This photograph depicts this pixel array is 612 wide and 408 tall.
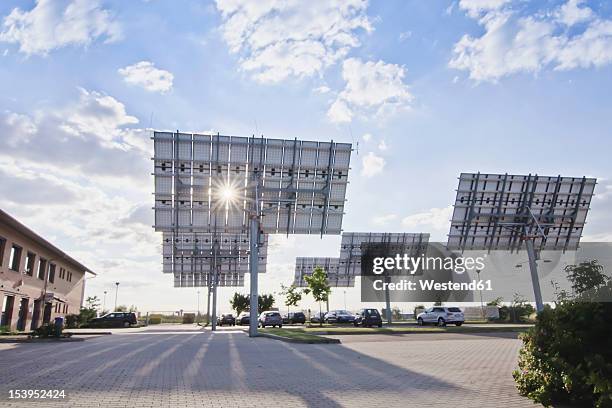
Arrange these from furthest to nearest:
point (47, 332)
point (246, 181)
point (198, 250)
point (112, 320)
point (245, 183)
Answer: point (112, 320) < point (198, 250) < point (245, 183) < point (246, 181) < point (47, 332)

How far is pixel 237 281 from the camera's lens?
54469 mm

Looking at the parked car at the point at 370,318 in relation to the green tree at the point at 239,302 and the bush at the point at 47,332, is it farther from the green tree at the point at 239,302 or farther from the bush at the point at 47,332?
the green tree at the point at 239,302

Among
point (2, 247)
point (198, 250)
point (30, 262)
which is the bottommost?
point (30, 262)

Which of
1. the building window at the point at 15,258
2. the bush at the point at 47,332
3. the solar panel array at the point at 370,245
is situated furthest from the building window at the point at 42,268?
the solar panel array at the point at 370,245

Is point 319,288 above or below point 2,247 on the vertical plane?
below

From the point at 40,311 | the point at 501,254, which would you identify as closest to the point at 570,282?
the point at 501,254

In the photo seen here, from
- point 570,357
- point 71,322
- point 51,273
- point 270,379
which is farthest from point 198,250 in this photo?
point 570,357

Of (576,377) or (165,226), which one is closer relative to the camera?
(576,377)

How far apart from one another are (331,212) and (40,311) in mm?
29403

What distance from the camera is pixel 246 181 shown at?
2603cm

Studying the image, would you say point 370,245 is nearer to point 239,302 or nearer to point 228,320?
point 228,320

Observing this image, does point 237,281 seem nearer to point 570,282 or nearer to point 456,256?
point 456,256

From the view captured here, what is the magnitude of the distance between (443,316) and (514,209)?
49.1ft

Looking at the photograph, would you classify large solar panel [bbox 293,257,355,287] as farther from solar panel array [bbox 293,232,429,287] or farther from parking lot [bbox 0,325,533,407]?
parking lot [bbox 0,325,533,407]
